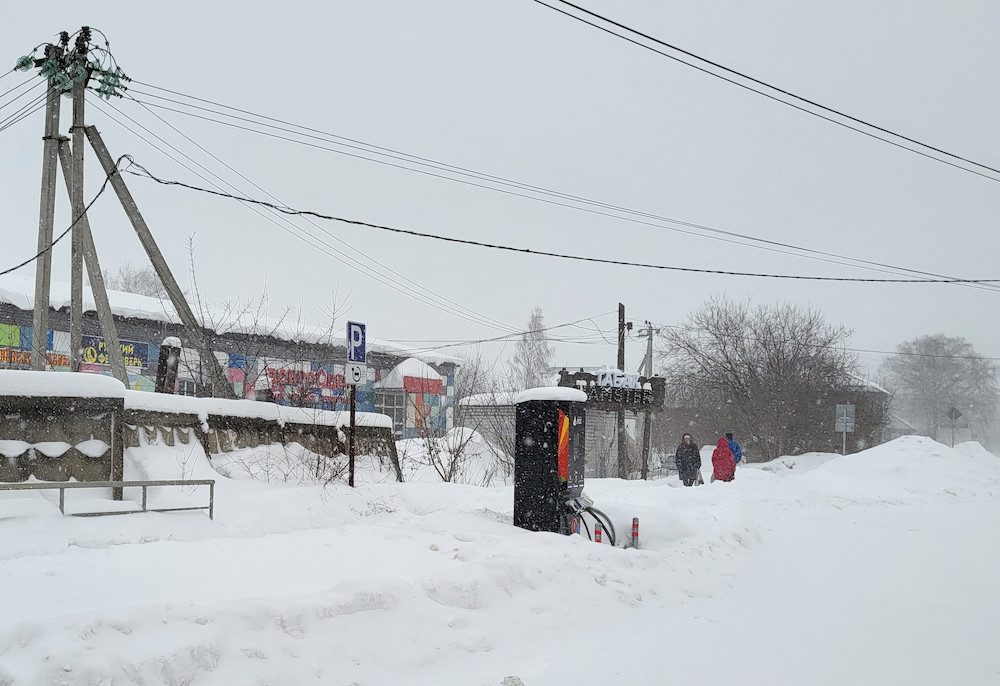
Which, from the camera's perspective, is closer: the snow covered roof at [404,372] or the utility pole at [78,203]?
the utility pole at [78,203]

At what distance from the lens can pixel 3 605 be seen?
4.64 m

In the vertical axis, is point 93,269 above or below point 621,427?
above

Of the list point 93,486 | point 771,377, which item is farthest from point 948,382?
point 93,486

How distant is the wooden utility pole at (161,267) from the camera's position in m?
12.9

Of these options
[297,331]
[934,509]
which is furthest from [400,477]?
[297,331]

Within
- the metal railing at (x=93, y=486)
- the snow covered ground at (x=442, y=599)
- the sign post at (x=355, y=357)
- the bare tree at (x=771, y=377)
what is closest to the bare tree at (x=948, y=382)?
the bare tree at (x=771, y=377)

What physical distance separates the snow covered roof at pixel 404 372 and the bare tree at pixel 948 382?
64561 millimetres

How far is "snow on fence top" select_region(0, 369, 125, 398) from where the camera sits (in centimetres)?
825

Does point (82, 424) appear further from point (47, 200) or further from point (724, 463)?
point (724, 463)

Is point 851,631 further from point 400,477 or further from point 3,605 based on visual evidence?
point 400,477

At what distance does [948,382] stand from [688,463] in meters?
74.6

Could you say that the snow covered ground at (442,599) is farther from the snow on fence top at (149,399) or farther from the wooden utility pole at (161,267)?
the wooden utility pole at (161,267)

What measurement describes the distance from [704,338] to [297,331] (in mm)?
19793

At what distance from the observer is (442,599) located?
19.2 ft
